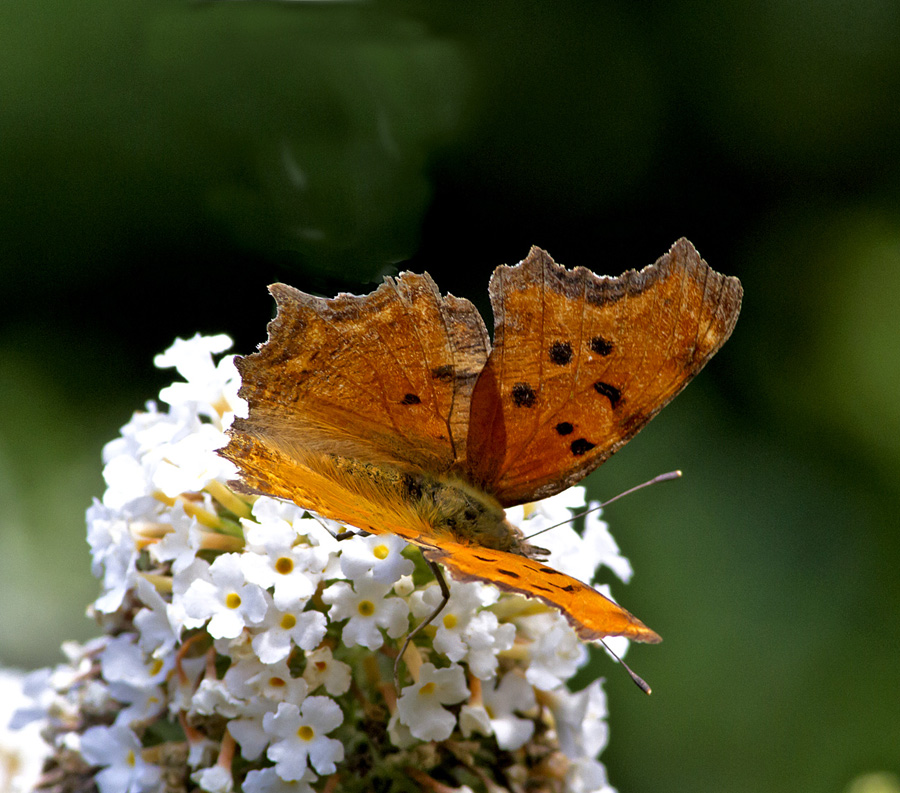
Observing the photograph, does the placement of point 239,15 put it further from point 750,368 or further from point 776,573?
point 776,573

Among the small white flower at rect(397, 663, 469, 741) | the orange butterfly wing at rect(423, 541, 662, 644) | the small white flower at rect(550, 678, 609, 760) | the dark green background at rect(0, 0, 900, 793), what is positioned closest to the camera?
the orange butterfly wing at rect(423, 541, 662, 644)

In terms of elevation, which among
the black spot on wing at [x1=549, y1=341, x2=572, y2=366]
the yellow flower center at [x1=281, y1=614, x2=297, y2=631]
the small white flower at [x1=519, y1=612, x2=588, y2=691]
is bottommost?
the small white flower at [x1=519, y1=612, x2=588, y2=691]

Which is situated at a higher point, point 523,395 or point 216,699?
point 523,395

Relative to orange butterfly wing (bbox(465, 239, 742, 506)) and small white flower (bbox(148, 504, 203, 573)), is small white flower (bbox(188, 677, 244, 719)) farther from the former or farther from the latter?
orange butterfly wing (bbox(465, 239, 742, 506))

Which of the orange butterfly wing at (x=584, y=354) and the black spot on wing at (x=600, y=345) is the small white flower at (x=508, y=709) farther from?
the black spot on wing at (x=600, y=345)

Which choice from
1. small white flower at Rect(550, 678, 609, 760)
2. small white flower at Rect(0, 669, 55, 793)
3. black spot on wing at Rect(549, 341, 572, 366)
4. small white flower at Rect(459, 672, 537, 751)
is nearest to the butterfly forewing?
black spot on wing at Rect(549, 341, 572, 366)

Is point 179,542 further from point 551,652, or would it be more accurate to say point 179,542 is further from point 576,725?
point 576,725

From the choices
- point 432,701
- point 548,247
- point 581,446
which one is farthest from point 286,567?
point 548,247
